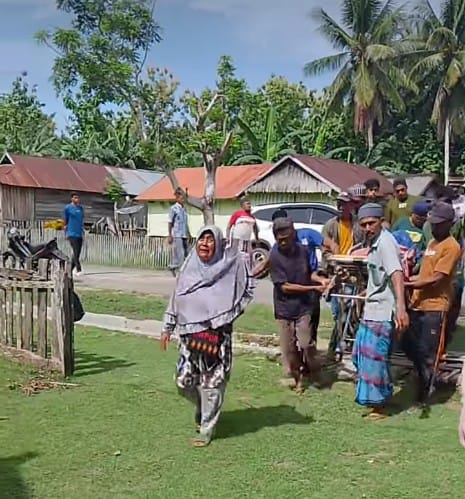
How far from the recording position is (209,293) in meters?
5.80

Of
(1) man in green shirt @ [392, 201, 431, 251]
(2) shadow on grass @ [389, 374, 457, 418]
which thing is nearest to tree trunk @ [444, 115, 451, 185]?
(1) man in green shirt @ [392, 201, 431, 251]

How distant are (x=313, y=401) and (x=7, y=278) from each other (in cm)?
367

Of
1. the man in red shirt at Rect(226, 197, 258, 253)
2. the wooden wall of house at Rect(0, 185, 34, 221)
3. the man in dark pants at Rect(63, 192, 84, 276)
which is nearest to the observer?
the man in dark pants at Rect(63, 192, 84, 276)

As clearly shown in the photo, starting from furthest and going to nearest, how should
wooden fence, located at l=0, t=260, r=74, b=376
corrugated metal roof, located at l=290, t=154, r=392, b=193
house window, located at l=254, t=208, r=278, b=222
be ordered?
1. corrugated metal roof, located at l=290, t=154, r=392, b=193
2. house window, located at l=254, t=208, r=278, b=222
3. wooden fence, located at l=0, t=260, r=74, b=376

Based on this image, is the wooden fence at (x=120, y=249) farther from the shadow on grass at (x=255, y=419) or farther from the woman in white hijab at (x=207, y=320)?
the woman in white hijab at (x=207, y=320)

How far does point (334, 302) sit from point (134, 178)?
27966mm

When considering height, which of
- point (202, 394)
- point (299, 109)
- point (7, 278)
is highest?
point (299, 109)

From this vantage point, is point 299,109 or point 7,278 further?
point 299,109

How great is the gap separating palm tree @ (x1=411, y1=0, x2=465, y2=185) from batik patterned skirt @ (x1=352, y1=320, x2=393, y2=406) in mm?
33201

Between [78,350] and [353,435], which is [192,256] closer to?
[353,435]

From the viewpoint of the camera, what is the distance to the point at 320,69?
139 feet

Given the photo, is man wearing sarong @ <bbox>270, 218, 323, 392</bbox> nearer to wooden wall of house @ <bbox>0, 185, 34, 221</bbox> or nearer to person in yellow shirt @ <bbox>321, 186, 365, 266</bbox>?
person in yellow shirt @ <bbox>321, 186, 365, 266</bbox>

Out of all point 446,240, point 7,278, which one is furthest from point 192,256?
point 7,278

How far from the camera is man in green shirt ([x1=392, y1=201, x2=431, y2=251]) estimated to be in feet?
25.6
